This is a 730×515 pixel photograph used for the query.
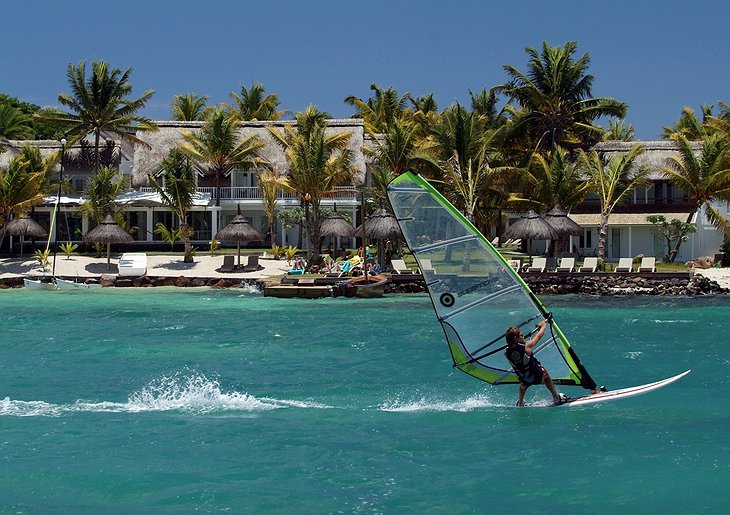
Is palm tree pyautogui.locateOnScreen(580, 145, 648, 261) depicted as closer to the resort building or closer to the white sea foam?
the resort building

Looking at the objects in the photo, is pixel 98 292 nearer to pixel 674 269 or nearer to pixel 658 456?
pixel 674 269

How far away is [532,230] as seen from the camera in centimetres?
3447

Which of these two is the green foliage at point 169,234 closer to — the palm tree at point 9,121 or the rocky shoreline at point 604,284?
the rocky shoreline at point 604,284

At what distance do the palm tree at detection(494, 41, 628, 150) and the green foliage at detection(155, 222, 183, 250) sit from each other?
17.0m

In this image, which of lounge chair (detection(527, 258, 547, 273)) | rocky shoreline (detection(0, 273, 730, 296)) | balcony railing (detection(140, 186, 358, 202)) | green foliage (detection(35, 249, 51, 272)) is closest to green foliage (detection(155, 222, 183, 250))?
balcony railing (detection(140, 186, 358, 202))

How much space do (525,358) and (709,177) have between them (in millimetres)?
28997

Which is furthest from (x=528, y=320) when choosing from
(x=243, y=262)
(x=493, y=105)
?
(x=493, y=105)

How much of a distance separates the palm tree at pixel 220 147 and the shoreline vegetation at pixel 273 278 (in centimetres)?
567

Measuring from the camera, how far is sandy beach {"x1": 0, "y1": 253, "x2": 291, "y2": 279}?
120ft

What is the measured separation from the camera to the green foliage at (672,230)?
38.2m

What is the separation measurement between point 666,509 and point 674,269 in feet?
93.6

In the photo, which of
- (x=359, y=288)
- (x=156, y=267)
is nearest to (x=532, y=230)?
(x=359, y=288)

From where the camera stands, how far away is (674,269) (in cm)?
3597

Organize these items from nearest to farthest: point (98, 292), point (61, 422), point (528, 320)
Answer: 1. point (528, 320)
2. point (61, 422)
3. point (98, 292)
